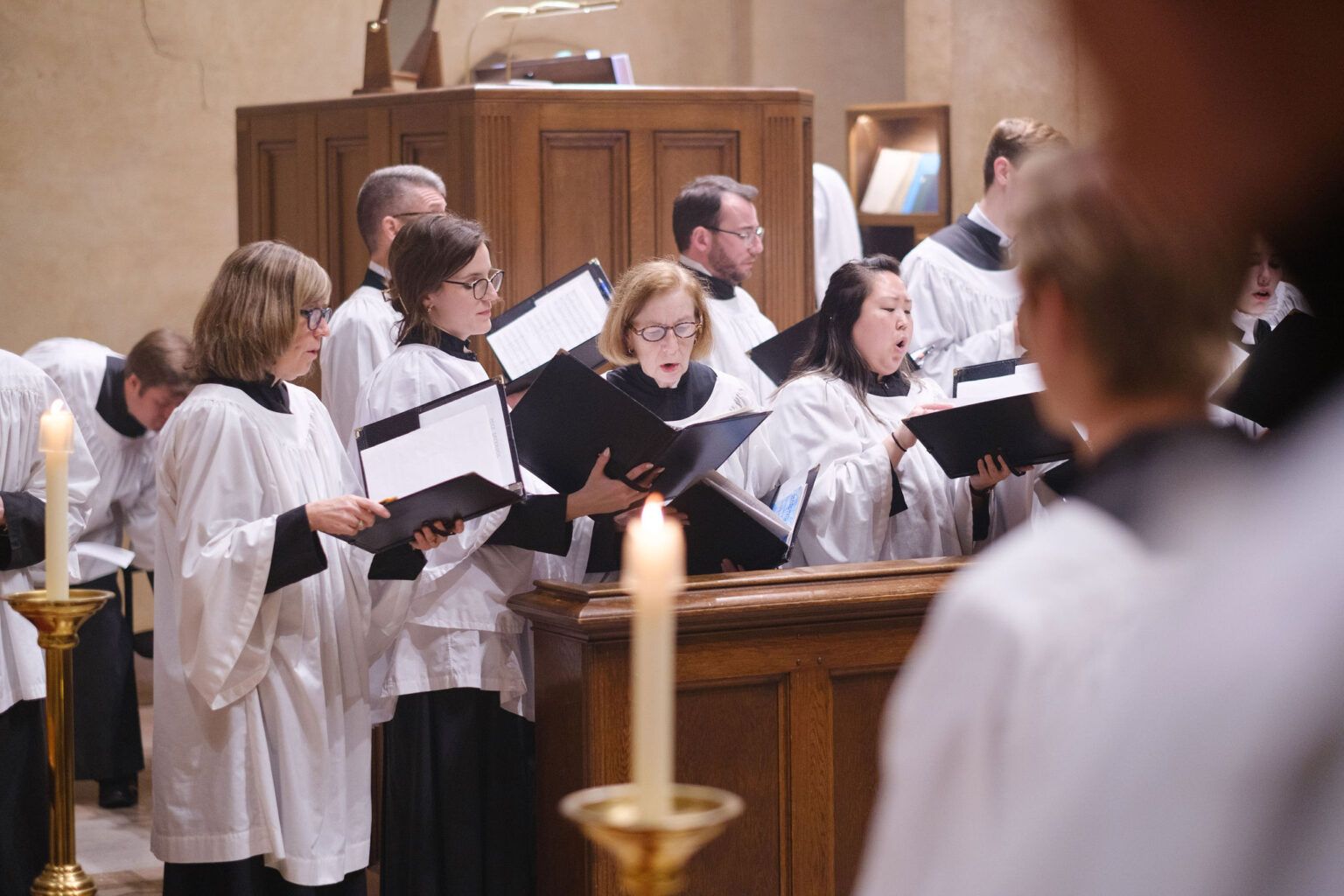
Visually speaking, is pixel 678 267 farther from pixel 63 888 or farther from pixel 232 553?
pixel 63 888

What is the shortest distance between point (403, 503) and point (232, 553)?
471mm

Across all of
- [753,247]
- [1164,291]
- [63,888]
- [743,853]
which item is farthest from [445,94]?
[1164,291]

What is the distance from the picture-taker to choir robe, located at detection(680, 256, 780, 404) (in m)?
5.71

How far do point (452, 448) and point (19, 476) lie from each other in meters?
1.36

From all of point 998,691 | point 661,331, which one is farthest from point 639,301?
point 998,691

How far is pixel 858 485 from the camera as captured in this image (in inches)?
168

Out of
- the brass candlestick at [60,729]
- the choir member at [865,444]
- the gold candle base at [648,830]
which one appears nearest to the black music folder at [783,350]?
the choir member at [865,444]

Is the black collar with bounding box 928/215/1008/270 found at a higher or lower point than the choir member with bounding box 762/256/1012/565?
higher

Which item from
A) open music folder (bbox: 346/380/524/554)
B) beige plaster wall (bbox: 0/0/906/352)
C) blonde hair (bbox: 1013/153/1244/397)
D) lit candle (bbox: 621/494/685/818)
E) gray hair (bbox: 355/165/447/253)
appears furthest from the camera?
beige plaster wall (bbox: 0/0/906/352)

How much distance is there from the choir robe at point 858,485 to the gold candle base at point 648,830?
3144 mm

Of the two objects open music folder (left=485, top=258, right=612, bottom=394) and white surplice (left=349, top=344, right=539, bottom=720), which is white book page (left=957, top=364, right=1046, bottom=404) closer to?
open music folder (left=485, top=258, right=612, bottom=394)

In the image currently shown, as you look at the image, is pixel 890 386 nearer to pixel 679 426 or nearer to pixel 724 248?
pixel 679 426

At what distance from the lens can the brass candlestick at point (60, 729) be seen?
7.16 feet

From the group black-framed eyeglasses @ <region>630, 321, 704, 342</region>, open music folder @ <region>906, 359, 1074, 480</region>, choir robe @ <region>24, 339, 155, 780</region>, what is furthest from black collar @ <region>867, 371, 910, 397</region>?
choir robe @ <region>24, 339, 155, 780</region>
